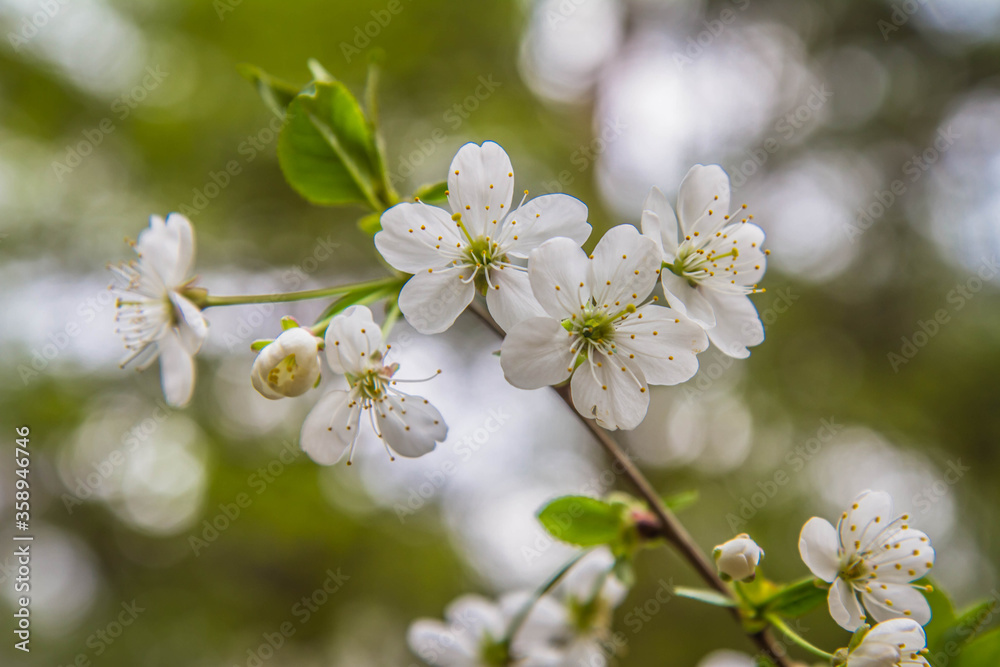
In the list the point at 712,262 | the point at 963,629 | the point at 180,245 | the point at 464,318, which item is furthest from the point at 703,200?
the point at 464,318

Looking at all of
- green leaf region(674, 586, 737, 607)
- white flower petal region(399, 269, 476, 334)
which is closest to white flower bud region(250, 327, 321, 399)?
white flower petal region(399, 269, 476, 334)

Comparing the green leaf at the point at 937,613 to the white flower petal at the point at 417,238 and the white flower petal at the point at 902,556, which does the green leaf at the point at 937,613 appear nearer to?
the white flower petal at the point at 902,556

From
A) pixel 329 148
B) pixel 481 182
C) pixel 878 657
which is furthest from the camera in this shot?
pixel 329 148

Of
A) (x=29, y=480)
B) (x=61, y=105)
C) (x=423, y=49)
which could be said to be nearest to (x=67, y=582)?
(x=29, y=480)

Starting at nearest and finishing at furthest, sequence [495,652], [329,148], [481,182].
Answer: [481,182] → [329,148] → [495,652]

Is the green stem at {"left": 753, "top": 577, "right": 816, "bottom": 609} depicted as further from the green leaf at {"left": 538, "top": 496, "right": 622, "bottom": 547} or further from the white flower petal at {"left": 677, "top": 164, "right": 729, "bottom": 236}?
the white flower petal at {"left": 677, "top": 164, "right": 729, "bottom": 236}

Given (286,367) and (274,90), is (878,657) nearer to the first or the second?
(286,367)

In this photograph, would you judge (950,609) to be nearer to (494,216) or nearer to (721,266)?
(721,266)
